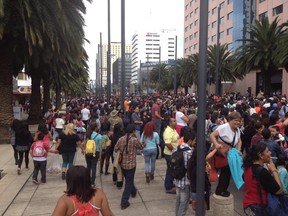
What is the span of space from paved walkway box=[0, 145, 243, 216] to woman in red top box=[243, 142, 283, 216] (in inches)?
91.9

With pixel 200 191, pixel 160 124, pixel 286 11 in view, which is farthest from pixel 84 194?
pixel 286 11

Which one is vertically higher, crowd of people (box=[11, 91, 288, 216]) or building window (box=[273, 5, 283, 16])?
building window (box=[273, 5, 283, 16])

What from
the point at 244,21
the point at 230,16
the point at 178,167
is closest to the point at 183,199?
the point at 178,167

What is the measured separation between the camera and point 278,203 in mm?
4059

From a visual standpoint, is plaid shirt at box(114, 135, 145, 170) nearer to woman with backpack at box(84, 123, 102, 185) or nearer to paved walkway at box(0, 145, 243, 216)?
paved walkway at box(0, 145, 243, 216)

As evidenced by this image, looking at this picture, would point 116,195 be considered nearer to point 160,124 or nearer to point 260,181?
point 260,181

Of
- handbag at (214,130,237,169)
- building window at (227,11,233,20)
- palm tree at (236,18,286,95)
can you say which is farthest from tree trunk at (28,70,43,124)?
building window at (227,11,233,20)

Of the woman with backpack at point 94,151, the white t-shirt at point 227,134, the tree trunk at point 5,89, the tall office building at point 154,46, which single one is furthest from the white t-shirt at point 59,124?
the tall office building at point 154,46

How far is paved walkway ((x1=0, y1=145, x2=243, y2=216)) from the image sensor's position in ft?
22.1

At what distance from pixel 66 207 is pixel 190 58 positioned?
5134 cm

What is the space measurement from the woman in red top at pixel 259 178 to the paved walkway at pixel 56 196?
91.9 inches

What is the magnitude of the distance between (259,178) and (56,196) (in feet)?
16.8

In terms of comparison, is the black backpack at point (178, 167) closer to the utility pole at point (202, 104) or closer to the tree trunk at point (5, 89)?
the utility pole at point (202, 104)

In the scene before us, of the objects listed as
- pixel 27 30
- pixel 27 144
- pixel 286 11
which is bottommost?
pixel 27 144
